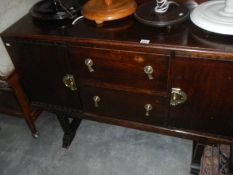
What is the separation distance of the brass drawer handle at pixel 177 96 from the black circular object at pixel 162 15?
0.86 ft

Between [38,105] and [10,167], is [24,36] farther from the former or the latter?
[10,167]

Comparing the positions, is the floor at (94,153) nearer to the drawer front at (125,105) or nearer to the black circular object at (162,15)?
the drawer front at (125,105)

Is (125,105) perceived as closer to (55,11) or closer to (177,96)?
(177,96)

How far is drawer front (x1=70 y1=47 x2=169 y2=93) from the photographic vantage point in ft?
2.93

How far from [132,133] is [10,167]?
78 cm

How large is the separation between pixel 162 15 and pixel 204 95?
360 millimetres

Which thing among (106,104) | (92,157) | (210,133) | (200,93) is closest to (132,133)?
(92,157)

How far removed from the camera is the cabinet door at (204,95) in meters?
0.82

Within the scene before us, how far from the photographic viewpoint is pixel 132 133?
1.53m

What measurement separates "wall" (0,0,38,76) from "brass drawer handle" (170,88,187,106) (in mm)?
881

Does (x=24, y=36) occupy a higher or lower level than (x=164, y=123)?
higher

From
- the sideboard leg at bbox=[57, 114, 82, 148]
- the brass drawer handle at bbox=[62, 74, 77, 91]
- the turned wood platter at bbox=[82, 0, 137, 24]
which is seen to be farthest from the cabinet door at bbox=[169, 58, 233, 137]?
the sideboard leg at bbox=[57, 114, 82, 148]

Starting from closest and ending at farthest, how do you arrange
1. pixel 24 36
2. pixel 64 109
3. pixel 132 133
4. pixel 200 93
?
pixel 200 93 → pixel 24 36 → pixel 64 109 → pixel 132 133

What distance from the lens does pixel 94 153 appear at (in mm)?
1440
